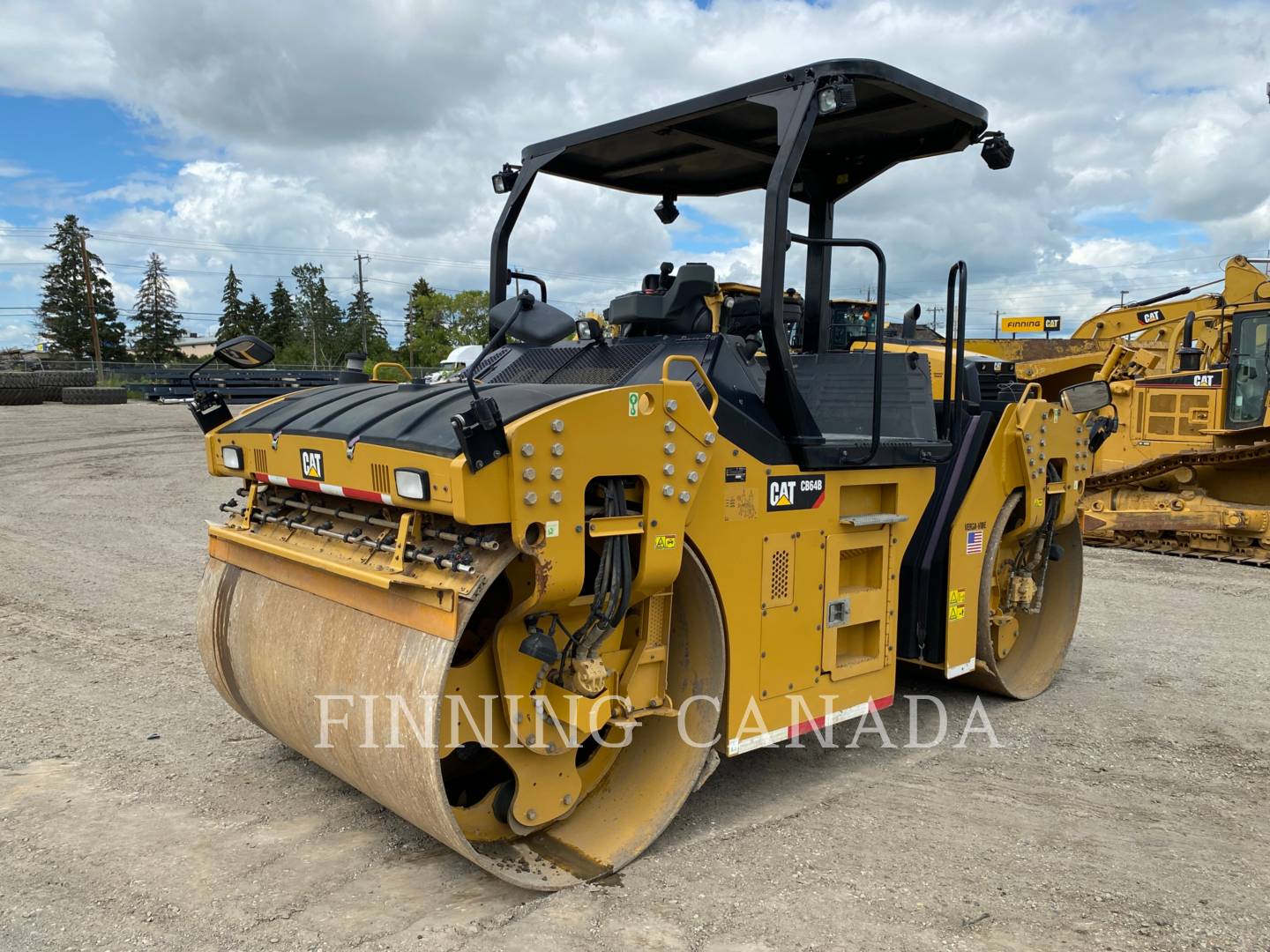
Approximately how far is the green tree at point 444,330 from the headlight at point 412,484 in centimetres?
5991

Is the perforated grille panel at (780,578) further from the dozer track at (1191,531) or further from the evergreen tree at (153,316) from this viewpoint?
the evergreen tree at (153,316)

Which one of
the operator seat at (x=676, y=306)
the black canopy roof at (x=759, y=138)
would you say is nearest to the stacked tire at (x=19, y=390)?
the black canopy roof at (x=759, y=138)

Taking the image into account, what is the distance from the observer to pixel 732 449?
349cm

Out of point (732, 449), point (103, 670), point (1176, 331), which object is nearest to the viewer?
point (732, 449)

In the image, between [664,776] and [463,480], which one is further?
[664,776]

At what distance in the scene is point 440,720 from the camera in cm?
304

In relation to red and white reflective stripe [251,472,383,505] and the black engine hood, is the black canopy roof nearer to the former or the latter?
the black engine hood

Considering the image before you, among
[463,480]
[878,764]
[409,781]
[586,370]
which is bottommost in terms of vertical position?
[878,764]

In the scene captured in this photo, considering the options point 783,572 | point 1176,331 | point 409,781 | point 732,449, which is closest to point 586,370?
point 732,449

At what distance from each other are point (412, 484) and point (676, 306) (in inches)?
66.8

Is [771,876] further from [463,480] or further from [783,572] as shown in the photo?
[463,480]

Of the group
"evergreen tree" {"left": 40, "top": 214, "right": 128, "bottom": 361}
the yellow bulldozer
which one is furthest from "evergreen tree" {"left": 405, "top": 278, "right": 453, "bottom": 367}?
the yellow bulldozer

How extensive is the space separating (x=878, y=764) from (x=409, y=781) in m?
2.31

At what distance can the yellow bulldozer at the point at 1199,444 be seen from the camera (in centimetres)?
1037
